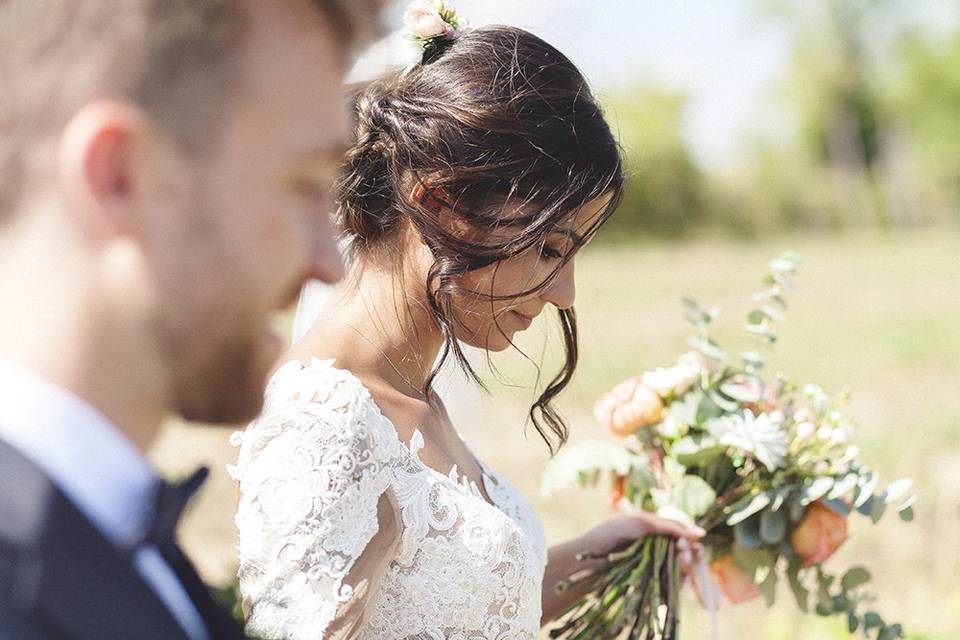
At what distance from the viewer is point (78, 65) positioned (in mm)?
639

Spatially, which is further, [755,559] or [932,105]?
[932,105]

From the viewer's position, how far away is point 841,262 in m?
20.1

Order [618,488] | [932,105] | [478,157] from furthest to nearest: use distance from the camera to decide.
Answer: [932,105] → [618,488] → [478,157]

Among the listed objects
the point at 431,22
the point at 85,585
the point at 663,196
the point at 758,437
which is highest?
the point at 85,585

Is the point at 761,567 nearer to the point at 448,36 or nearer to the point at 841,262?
the point at 448,36

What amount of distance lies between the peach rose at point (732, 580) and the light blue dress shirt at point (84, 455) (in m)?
1.87

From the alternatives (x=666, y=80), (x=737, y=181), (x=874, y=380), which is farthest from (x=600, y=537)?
(x=666, y=80)

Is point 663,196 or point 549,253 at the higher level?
point 549,253

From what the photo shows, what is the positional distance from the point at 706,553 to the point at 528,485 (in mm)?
4329

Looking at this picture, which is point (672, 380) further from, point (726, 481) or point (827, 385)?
point (827, 385)

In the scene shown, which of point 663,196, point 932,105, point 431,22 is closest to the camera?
point 431,22

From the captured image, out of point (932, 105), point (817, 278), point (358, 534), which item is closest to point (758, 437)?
point (358, 534)

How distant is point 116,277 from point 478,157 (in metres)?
1.25

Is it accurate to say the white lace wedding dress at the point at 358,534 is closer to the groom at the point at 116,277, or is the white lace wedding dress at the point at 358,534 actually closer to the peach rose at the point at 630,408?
the peach rose at the point at 630,408
